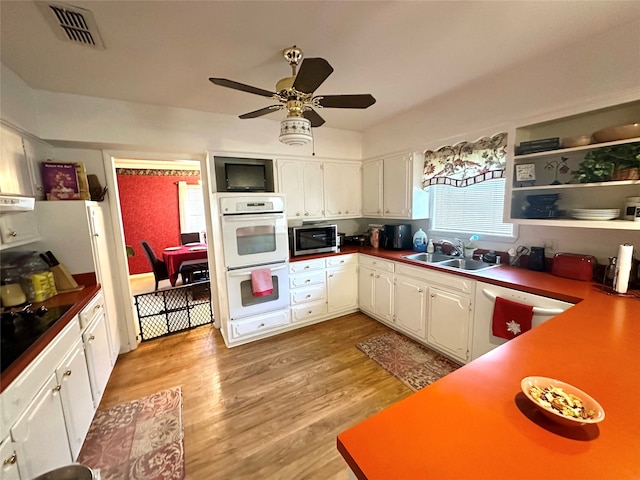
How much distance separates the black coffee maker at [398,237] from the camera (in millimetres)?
3420

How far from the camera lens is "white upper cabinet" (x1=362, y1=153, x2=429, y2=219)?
10.4 feet

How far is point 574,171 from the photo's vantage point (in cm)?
204

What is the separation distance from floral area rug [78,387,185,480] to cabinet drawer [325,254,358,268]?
204cm

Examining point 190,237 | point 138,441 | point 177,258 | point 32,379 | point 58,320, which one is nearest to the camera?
point 32,379

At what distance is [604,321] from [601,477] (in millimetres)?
1145

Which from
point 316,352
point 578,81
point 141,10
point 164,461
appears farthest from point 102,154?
point 578,81

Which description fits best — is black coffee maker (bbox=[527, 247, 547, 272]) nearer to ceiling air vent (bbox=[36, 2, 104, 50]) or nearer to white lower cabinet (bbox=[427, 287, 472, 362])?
white lower cabinet (bbox=[427, 287, 472, 362])

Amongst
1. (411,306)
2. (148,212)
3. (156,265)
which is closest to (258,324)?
(411,306)

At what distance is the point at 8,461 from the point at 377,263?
9.83 ft

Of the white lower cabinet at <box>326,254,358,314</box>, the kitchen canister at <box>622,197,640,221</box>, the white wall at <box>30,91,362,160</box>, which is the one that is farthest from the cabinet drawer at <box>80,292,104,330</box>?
the kitchen canister at <box>622,197,640,221</box>

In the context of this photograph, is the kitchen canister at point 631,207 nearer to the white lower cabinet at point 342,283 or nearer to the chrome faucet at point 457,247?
the chrome faucet at point 457,247

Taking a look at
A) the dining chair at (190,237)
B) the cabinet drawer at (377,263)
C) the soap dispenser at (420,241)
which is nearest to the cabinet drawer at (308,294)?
the cabinet drawer at (377,263)

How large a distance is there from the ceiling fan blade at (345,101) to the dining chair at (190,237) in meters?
5.04

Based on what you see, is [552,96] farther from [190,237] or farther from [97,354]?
[190,237]
